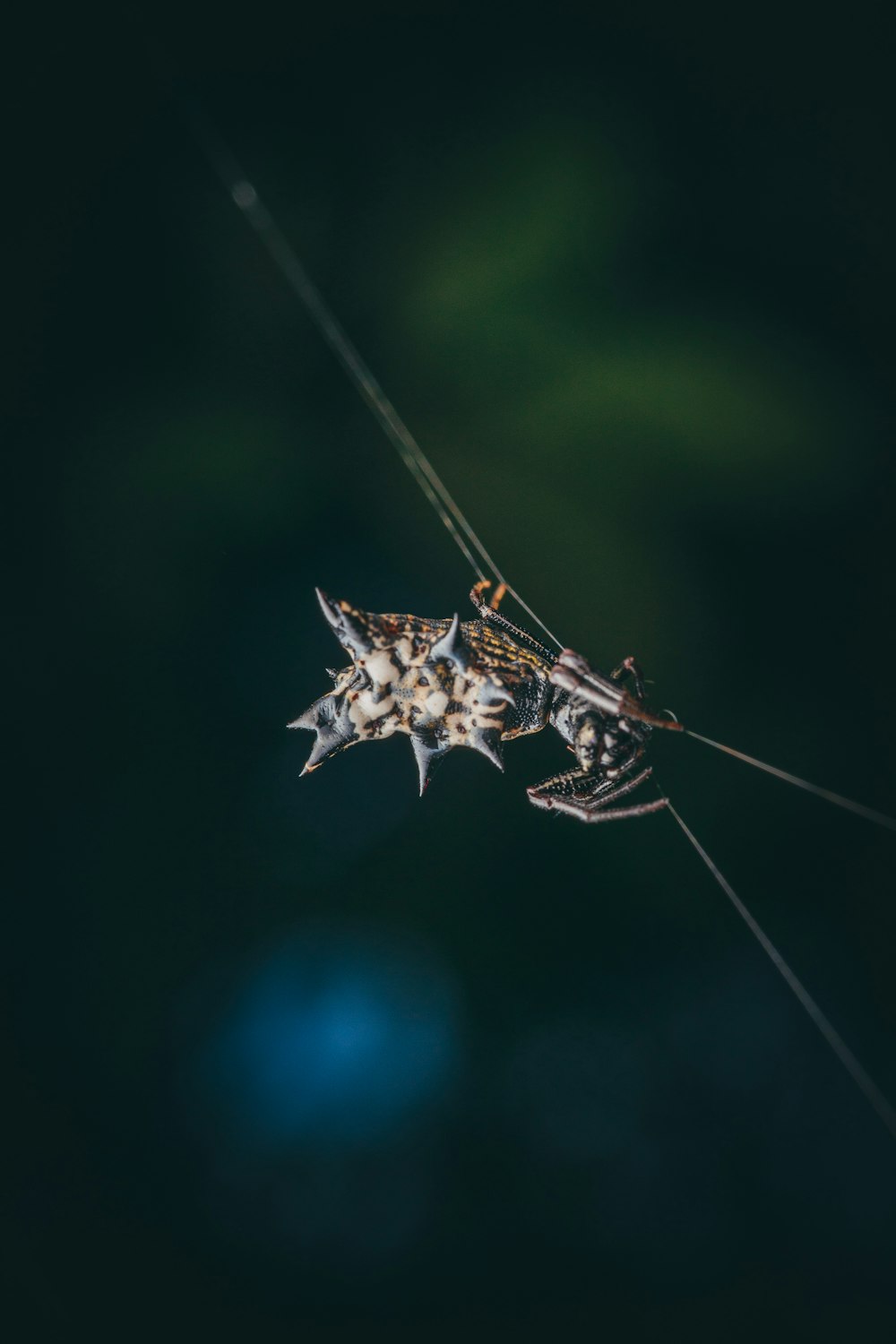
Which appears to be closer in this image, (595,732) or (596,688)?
(596,688)

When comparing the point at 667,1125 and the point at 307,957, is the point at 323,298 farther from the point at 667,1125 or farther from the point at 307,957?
the point at 667,1125

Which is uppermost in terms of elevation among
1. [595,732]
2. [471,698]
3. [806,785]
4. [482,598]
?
[482,598]

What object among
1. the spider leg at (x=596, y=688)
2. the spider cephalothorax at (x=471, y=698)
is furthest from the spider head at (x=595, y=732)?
the spider leg at (x=596, y=688)

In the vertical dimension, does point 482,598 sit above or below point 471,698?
above

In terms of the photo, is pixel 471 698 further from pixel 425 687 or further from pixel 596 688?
pixel 596 688

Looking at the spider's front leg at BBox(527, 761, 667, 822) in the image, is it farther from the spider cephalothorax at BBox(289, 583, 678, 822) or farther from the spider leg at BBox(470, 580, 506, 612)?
the spider leg at BBox(470, 580, 506, 612)

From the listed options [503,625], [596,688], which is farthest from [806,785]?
[503,625]

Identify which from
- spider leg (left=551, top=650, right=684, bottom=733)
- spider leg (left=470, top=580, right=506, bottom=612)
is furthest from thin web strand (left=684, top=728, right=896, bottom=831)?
spider leg (left=470, top=580, right=506, bottom=612)

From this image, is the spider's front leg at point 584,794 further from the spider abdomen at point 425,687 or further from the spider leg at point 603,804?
the spider abdomen at point 425,687

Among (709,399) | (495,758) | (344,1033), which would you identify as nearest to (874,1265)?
(344,1033)
